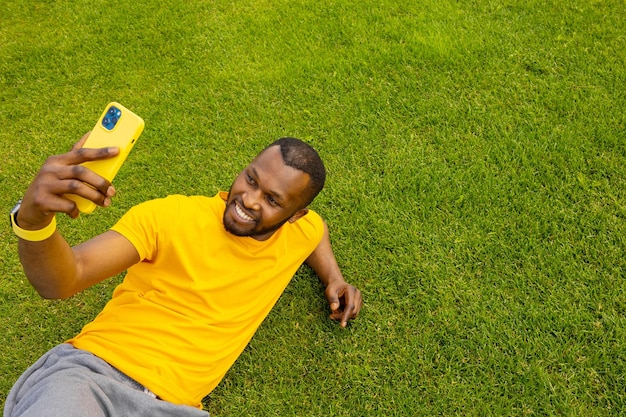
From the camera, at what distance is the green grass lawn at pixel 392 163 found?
3.36 metres

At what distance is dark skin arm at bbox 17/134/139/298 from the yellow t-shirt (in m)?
0.20

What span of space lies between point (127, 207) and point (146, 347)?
153 centimetres

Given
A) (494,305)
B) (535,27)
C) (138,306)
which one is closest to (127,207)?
(138,306)

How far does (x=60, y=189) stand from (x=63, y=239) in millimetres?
321

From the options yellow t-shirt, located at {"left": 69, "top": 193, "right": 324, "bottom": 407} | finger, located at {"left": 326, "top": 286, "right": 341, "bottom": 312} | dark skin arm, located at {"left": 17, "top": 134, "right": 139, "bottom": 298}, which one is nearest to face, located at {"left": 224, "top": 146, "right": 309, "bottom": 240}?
yellow t-shirt, located at {"left": 69, "top": 193, "right": 324, "bottom": 407}

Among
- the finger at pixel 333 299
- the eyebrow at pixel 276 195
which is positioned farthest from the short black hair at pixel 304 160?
the finger at pixel 333 299

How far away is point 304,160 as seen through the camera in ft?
9.48

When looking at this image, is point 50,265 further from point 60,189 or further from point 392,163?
point 392,163

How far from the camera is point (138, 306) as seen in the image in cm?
287

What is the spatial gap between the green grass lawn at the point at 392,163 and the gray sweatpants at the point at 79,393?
75 cm

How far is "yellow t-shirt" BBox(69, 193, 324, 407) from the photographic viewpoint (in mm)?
2734

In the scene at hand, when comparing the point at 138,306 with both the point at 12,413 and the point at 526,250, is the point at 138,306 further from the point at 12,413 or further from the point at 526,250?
the point at 526,250

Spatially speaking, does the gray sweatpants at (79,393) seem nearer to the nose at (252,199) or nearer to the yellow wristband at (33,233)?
the yellow wristband at (33,233)

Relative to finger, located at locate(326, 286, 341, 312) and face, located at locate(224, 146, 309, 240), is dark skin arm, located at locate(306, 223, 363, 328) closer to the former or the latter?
finger, located at locate(326, 286, 341, 312)
